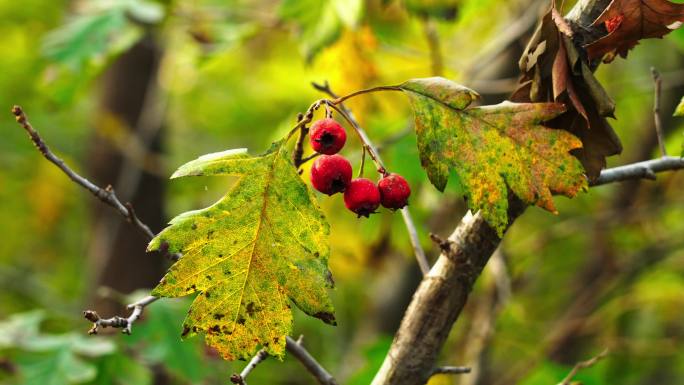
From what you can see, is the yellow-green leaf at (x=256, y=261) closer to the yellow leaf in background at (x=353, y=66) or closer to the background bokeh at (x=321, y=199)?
the background bokeh at (x=321, y=199)

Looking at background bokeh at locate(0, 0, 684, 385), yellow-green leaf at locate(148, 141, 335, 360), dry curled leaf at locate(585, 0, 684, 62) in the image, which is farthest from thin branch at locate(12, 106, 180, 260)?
background bokeh at locate(0, 0, 684, 385)

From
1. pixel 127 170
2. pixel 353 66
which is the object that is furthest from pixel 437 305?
pixel 127 170

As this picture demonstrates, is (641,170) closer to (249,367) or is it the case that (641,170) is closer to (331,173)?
(331,173)

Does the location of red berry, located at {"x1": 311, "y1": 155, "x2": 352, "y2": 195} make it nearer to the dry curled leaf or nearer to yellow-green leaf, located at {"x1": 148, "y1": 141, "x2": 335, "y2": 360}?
yellow-green leaf, located at {"x1": 148, "y1": 141, "x2": 335, "y2": 360}

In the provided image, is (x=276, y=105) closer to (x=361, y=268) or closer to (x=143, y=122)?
(x=143, y=122)

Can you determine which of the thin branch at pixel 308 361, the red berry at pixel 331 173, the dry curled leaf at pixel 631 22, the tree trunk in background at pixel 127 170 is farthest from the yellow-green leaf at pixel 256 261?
the tree trunk in background at pixel 127 170

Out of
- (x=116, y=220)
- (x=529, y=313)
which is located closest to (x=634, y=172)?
(x=529, y=313)
